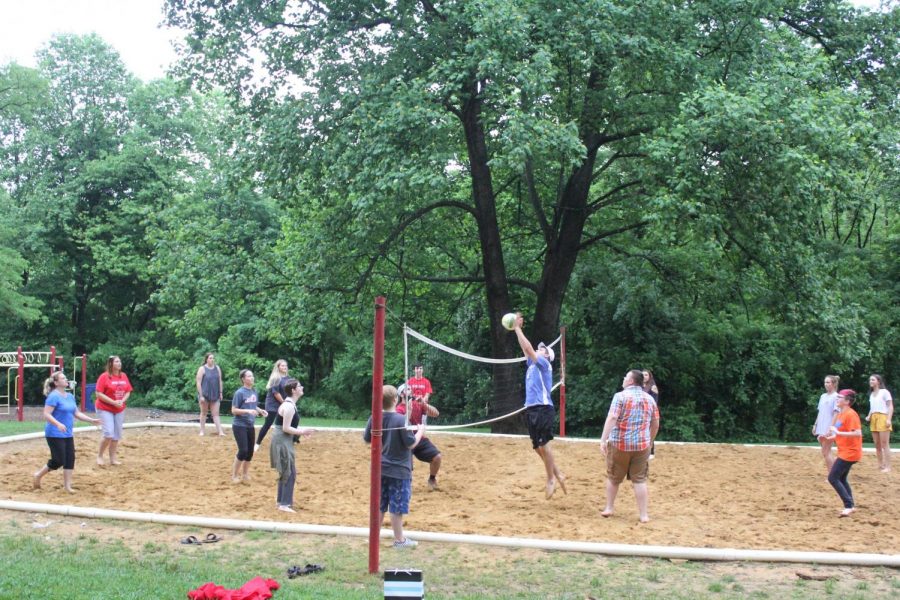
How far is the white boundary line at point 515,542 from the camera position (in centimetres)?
727

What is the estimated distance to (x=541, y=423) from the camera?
1006cm

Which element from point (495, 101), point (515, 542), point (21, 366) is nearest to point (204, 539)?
point (515, 542)

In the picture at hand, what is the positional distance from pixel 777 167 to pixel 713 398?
11.5m

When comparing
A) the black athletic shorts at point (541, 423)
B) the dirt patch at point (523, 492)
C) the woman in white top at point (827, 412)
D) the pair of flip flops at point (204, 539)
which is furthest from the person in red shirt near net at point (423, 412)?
the woman in white top at point (827, 412)

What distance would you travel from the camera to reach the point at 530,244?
21766mm

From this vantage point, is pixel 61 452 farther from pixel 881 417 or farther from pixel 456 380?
pixel 456 380

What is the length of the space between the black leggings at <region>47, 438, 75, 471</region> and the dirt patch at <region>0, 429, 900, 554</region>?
0.37 metres

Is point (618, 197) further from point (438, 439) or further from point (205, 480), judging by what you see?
point (205, 480)

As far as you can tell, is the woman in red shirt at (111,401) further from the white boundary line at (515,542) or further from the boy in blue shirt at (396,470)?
the boy in blue shirt at (396,470)

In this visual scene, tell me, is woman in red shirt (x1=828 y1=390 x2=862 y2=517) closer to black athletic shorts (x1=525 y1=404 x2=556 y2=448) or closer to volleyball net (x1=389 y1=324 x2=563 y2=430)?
black athletic shorts (x1=525 y1=404 x2=556 y2=448)

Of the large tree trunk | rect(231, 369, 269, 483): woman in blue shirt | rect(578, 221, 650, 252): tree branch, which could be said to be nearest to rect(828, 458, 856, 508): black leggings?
rect(231, 369, 269, 483): woman in blue shirt

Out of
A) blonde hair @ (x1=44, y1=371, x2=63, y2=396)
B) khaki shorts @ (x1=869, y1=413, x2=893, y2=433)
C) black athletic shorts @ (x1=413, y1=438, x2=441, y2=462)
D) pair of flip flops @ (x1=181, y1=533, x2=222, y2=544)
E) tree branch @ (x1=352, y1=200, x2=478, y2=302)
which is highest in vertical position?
tree branch @ (x1=352, y1=200, x2=478, y2=302)

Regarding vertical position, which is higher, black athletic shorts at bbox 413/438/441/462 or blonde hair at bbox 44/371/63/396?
blonde hair at bbox 44/371/63/396

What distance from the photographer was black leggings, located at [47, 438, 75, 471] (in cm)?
1031
